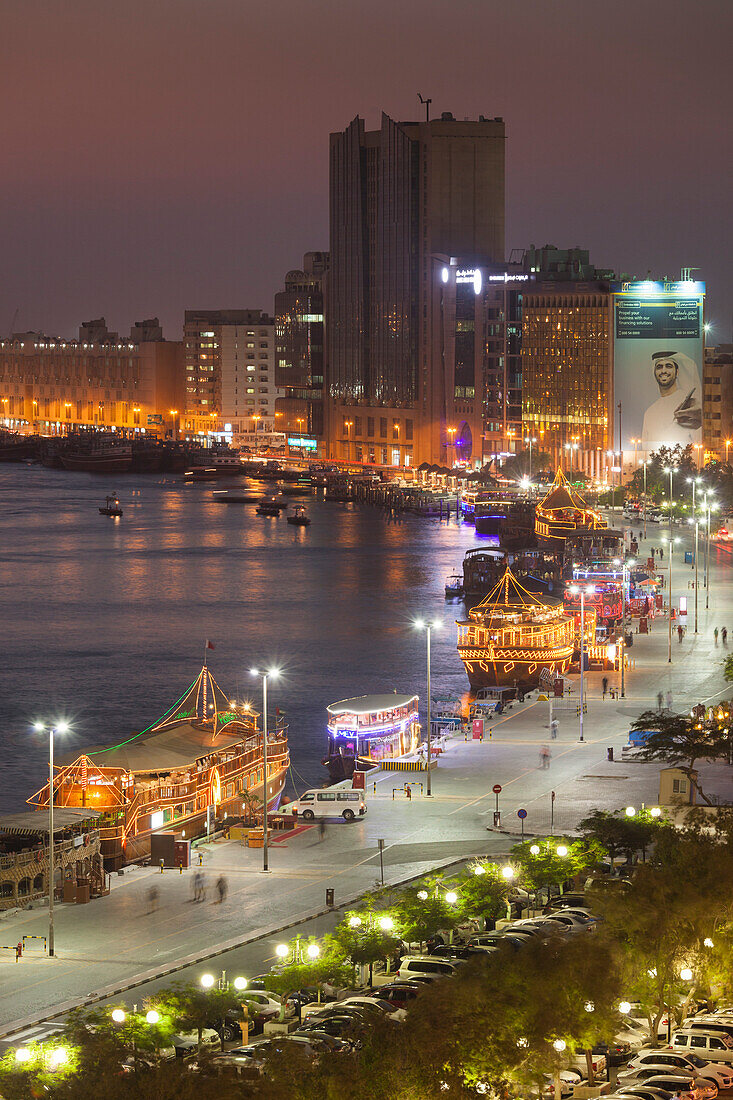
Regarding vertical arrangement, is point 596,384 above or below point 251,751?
above

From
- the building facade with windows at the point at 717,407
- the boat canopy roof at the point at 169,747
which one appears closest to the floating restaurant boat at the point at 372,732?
the boat canopy roof at the point at 169,747

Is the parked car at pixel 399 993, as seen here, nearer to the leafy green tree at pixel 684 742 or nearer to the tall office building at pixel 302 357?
the leafy green tree at pixel 684 742

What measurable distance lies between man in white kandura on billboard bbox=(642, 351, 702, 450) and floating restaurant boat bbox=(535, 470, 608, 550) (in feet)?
130

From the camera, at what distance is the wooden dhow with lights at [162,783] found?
94.4ft

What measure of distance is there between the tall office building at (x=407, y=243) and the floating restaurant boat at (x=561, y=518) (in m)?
61.4

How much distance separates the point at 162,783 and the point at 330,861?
543 cm

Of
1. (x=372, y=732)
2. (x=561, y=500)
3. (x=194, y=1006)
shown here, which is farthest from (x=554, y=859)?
(x=561, y=500)

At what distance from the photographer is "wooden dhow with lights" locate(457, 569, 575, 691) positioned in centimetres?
4538

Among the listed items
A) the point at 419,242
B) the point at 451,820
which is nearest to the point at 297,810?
the point at 451,820

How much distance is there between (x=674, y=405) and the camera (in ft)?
429

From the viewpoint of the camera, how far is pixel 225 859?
25.8 metres

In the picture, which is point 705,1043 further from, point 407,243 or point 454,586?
point 407,243

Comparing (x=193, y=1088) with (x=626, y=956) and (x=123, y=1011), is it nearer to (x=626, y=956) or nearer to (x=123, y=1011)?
(x=123, y=1011)

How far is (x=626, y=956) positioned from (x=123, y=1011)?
5151 millimetres
